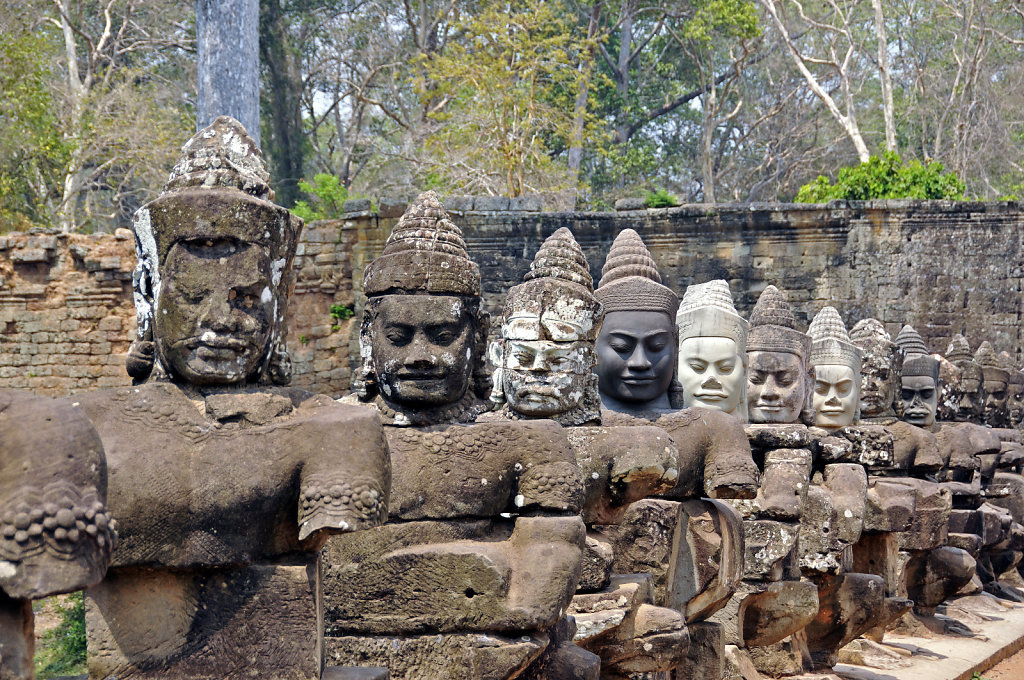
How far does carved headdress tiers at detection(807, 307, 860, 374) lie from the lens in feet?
26.2

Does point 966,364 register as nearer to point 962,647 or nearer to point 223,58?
point 962,647

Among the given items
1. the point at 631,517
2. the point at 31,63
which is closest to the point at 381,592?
the point at 631,517

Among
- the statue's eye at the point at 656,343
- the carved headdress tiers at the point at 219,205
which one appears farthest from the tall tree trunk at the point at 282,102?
the carved headdress tiers at the point at 219,205

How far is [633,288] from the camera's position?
570 cm

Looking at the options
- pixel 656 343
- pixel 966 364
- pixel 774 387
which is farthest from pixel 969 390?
pixel 656 343

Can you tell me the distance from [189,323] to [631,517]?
239cm

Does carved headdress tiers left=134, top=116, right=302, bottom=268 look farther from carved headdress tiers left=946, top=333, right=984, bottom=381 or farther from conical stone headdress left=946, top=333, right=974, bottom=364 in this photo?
conical stone headdress left=946, top=333, right=974, bottom=364

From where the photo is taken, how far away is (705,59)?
94.1ft

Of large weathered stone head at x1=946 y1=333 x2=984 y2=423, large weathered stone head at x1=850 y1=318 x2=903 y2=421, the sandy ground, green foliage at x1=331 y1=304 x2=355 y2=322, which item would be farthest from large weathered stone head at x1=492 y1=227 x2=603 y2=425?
green foliage at x1=331 y1=304 x2=355 y2=322

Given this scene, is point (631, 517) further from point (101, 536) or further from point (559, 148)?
point (559, 148)

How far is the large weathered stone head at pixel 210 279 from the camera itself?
3270 millimetres

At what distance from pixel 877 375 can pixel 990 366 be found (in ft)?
17.9

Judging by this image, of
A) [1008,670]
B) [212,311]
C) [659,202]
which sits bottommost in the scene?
[1008,670]

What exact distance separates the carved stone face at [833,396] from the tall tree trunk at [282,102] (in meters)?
20.2
